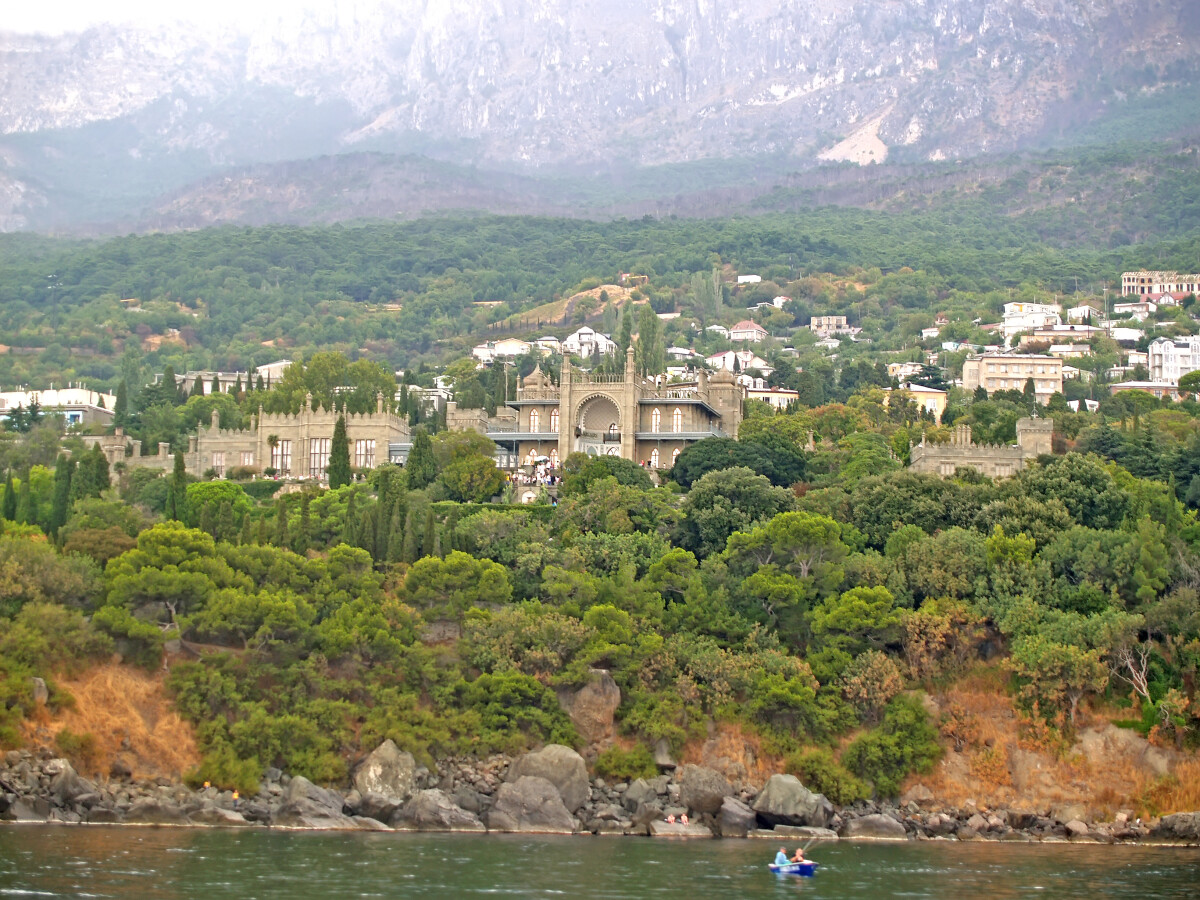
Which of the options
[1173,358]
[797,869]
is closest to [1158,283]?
[1173,358]

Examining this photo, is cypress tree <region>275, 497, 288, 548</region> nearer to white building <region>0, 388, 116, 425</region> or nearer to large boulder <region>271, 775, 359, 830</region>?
large boulder <region>271, 775, 359, 830</region>

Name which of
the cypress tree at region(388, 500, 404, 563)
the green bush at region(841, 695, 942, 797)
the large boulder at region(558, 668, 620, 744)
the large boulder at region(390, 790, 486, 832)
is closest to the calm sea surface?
the large boulder at region(390, 790, 486, 832)

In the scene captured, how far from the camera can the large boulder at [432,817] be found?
6562 centimetres

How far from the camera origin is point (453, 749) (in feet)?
227

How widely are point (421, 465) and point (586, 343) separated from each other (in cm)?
7640

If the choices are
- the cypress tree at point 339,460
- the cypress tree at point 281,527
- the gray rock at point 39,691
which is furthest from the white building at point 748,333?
the gray rock at point 39,691

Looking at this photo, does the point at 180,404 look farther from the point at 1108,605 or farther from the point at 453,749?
the point at 1108,605

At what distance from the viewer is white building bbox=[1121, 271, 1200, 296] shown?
595ft

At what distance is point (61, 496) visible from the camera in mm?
83812

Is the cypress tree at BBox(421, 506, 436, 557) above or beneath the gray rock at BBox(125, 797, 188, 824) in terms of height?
above

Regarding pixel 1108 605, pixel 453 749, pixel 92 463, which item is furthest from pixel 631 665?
pixel 92 463

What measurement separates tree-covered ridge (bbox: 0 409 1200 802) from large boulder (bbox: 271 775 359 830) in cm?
168

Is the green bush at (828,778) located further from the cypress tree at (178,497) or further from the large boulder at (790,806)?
the cypress tree at (178,497)

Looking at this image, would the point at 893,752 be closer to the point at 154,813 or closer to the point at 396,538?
the point at 396,538
